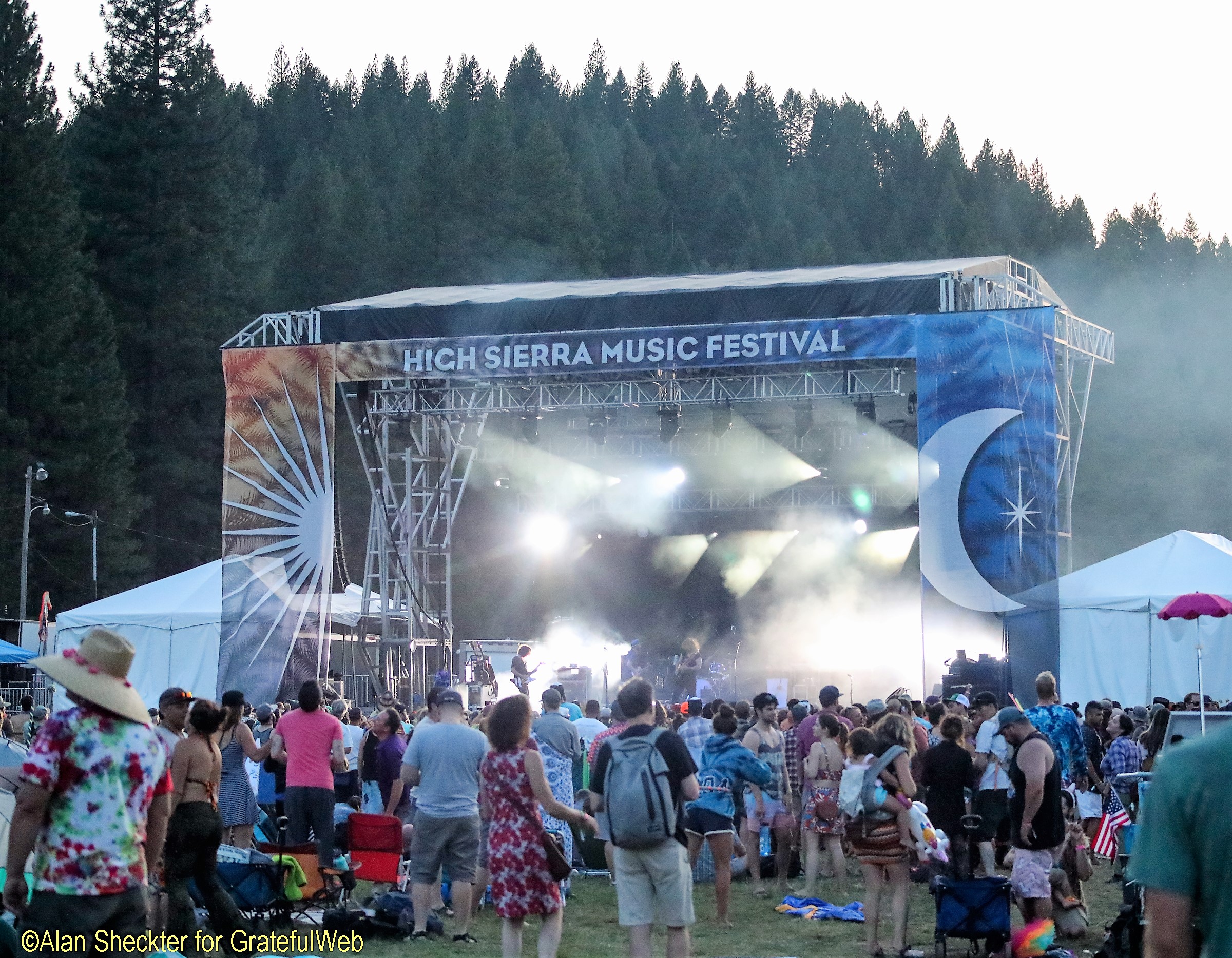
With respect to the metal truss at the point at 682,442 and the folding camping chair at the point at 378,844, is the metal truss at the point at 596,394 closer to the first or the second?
the metal truss at the point at 682,442

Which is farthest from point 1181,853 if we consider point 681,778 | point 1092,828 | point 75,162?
point 75,162

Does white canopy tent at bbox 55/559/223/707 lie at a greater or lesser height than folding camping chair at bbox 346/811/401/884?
greater

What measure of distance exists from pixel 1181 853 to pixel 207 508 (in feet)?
131

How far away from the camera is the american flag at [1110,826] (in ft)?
33.4

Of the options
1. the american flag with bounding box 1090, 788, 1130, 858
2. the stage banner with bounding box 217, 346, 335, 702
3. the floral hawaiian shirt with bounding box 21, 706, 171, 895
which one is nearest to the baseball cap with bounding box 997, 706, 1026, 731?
the american flag with bounding box 1090, 788, 1130, 858

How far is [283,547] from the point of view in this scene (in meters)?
18.8

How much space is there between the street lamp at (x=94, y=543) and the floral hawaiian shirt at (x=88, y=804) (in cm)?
Result: 3086

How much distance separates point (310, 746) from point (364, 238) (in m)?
40.0

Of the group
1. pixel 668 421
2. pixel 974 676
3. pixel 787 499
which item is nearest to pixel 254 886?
pixel 974 676

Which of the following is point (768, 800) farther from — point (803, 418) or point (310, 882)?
point (803, 418)

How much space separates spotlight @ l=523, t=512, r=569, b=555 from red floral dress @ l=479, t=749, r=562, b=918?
73.6ft

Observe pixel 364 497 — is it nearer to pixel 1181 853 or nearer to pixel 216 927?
pixel 216 927

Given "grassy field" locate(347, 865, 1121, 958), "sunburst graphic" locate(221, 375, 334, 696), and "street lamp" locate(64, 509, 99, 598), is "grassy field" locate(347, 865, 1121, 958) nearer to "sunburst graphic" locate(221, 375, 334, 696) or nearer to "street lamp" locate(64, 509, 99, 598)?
"sunburst graphic" locate(221, 375, 334, 696)

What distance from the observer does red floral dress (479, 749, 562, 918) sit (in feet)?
20.6
